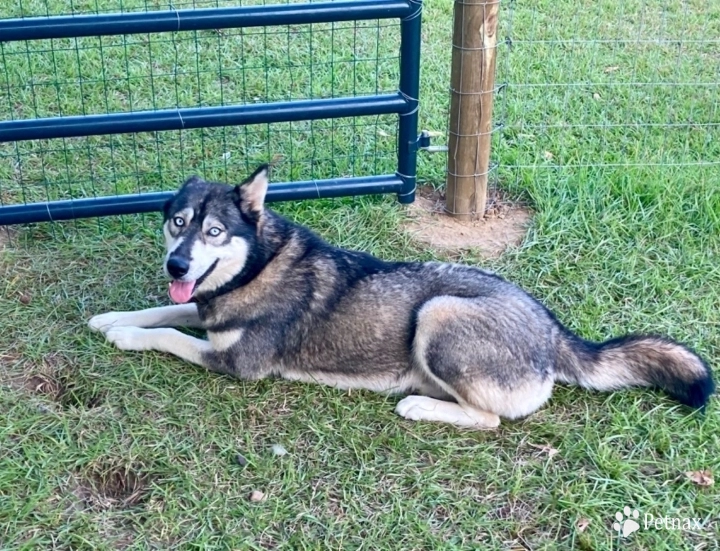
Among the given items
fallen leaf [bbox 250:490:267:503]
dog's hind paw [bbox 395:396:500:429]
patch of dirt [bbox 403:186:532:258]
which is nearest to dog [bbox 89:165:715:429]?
dog's hind paw [bbox 395:396:500:429]

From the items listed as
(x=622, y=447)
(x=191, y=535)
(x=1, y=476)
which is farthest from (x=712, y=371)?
(x=1, y=476)

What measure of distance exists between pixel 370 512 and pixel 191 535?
28.9 inches

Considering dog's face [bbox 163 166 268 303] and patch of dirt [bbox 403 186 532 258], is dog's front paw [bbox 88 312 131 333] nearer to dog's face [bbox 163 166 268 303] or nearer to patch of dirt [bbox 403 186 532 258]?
dog's face [bbox 163 166 268 303]

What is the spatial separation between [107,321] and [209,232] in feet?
3.06

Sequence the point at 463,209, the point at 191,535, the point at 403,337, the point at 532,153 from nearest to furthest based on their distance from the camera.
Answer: the point at 191,535
the point at 403,337
the point at 463,209
the point at 532,153

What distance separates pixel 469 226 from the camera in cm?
552

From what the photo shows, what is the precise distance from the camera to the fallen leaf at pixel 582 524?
341 centimetres

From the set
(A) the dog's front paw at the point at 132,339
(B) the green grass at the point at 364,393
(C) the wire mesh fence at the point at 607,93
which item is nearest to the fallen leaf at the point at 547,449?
(B) the green grass at the point at 364,393

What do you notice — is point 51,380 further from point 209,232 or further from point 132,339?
point 209,232

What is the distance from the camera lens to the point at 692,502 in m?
3.54

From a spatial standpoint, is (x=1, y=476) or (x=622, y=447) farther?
(x=622, y=447)

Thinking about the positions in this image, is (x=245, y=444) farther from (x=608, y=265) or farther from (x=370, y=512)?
(x=608, y=265)

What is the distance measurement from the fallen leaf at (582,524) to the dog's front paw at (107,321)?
2.51m

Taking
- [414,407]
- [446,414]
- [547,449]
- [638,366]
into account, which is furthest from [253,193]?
[638,366]
